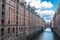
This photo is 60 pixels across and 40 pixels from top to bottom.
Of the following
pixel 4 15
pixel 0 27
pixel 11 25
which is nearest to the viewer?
pixel 0 27

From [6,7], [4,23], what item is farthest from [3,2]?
[4,23]

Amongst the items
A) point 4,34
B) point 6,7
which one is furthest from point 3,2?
point 4,34

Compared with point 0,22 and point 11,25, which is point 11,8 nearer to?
point 11,25

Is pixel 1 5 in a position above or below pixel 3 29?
above

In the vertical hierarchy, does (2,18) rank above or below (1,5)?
below

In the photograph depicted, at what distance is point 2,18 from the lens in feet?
72.5

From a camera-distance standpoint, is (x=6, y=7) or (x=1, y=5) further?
(x=6, y=7)

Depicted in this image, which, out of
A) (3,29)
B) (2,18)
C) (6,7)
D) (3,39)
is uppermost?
(6,7)

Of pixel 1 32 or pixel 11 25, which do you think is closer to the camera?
pixel 1 32

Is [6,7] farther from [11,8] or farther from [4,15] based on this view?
[11,8]

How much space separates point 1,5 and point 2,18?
71.0 inches

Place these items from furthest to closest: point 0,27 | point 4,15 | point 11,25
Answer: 1. point 11,25
2. point 4,15
3. point 0,27

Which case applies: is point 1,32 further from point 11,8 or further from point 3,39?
point 11,8

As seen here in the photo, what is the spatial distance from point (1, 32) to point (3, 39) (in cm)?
99
